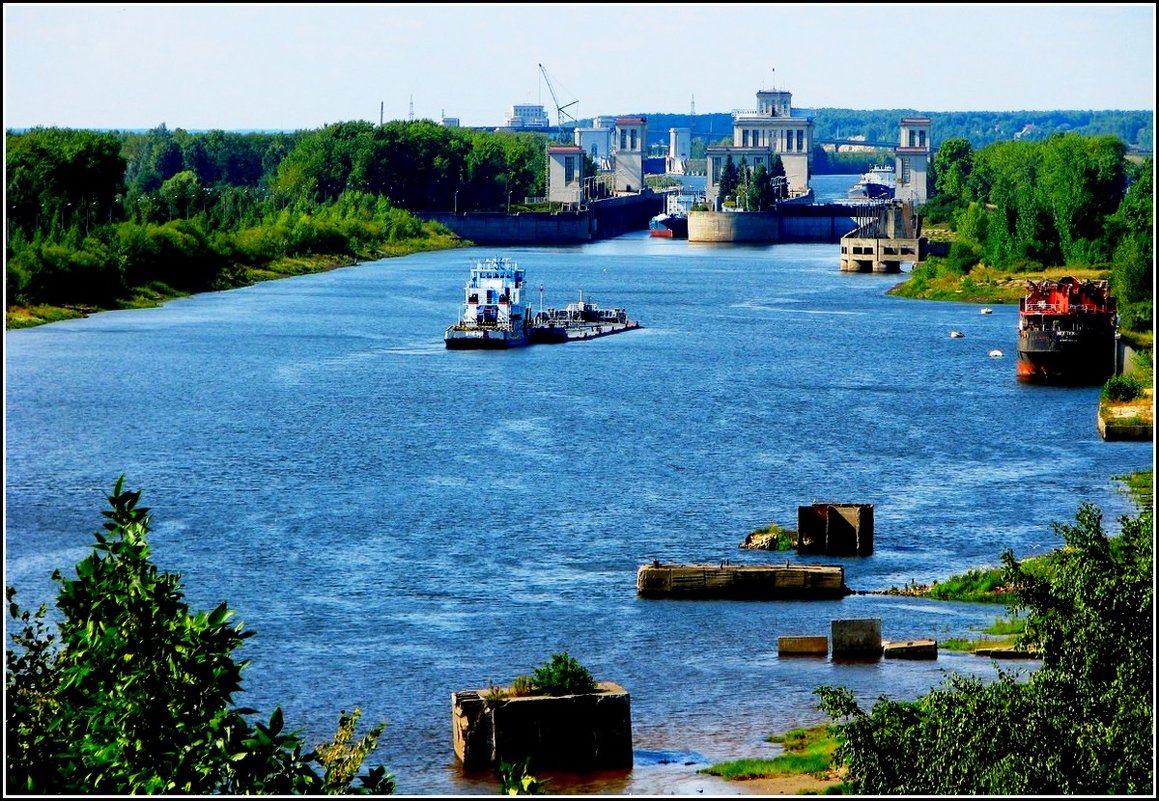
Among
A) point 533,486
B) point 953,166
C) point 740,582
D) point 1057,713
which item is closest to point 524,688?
point 1057,713

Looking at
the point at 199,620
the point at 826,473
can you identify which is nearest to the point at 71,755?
the point at 199,620

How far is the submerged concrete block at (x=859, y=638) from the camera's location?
2770cm

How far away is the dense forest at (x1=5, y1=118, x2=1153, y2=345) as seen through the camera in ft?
284

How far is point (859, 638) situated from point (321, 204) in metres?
125

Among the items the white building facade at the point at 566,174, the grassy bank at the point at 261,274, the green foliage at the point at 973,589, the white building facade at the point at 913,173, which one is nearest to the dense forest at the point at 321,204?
the grassy bank at the point at 261,274

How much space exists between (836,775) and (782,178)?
161 metres

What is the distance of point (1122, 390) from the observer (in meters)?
54.0

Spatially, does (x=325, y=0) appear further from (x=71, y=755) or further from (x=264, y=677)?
(x=264, y=677)

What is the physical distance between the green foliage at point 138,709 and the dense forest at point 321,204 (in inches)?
2344

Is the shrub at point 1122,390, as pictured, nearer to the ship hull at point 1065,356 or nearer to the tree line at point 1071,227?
the ship hull at point 1065,356

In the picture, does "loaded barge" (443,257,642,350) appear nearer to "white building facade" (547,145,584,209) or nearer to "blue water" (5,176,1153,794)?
"blue water" (5,176,1153,794)

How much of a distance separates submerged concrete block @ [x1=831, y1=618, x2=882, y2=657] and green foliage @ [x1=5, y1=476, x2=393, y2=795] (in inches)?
619

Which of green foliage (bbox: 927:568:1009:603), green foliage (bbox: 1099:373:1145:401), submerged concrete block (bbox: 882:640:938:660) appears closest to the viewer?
submerged concrete block (bbox: 882:640:938:660)

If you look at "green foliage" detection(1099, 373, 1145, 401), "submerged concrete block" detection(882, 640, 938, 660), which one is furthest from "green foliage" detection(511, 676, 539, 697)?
"green foliage" detection(1099, 373, 1145, 401)
